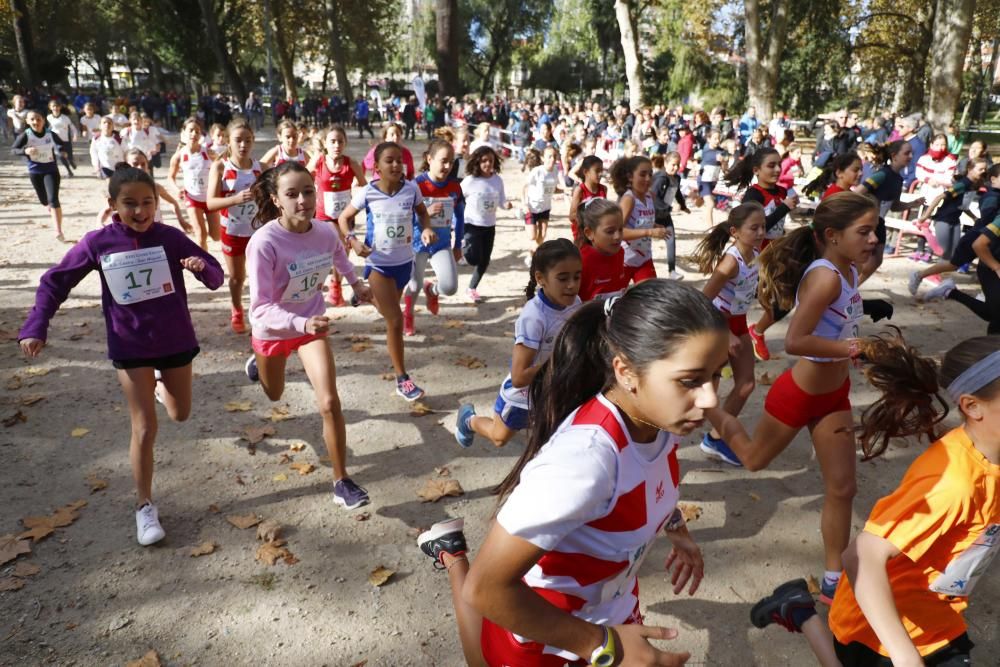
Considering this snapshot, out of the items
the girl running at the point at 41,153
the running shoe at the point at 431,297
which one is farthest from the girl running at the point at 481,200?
the girl running at the point at 41,153

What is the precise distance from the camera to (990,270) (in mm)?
5621

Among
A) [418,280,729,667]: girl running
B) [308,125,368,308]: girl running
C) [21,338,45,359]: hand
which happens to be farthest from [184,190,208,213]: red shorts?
[418,280,729,667]: girl running

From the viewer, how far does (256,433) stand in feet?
17.4

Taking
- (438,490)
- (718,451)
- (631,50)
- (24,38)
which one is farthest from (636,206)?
(24,38)

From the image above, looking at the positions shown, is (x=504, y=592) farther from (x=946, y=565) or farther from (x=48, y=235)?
(x=48, y=235)

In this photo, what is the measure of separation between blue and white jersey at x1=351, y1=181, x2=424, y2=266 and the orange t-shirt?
4.48 metres

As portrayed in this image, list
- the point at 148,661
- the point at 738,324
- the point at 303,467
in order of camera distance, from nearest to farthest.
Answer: the point at 148,661 → the point at 303,467 → the point at 738,324

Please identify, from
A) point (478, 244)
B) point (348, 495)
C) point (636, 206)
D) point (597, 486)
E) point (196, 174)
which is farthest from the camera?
point (196, 174)

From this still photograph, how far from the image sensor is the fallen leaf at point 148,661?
124 inches

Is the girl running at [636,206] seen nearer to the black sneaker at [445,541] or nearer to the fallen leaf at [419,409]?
the fallen leaf at [419,409]

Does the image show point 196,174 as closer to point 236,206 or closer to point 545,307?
point 236,206

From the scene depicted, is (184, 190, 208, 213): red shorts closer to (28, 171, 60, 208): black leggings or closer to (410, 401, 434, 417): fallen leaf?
(28, 171, 60, 208): black leggings

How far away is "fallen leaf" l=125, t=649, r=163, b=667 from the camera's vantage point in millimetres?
3141

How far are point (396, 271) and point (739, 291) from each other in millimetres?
2829
